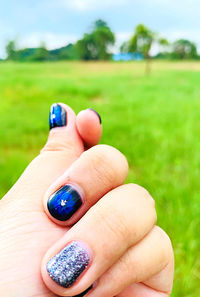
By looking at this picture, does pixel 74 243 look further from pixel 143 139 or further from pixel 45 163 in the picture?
pixel 143 139

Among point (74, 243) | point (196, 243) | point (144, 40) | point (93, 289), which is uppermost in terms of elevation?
point (144, 40)

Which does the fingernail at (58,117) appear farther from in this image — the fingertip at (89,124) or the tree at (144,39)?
the tree at (144,39)

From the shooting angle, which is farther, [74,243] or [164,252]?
[164,252]

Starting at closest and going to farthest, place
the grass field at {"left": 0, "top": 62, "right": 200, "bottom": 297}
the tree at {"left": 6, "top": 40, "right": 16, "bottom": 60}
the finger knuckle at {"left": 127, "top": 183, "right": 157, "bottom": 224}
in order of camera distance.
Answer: the finger knuckle at {"left": 127, "top": 183, "right": 157, "bottom": 224}, the grass field at {"left": 0, "top": 62, "right": 200, "bottom": 297}, the tree at {"left": 6, "top": 40, "right": 16, "bottom": 60}

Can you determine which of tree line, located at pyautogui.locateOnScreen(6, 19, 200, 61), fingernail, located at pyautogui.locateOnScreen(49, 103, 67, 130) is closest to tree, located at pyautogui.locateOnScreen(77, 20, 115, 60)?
tree line, located at pyautogui.locateOnScreen(6, 19, 200, 61)

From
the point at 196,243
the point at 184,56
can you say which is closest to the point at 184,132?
the point at 196,243

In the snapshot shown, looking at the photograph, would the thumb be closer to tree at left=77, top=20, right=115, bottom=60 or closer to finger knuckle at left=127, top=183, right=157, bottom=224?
finger knuckle at left=127, top=183, right=157, bottom=224

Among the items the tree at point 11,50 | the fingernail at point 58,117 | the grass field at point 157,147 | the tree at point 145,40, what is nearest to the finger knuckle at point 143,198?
the fingernail at point 58,117
